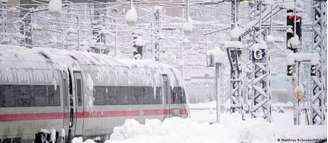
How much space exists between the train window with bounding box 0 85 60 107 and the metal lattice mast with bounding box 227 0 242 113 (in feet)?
19.3

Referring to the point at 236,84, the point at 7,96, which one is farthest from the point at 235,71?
the point at 7,96

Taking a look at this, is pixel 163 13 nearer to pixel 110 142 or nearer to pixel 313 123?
pixel 313 123

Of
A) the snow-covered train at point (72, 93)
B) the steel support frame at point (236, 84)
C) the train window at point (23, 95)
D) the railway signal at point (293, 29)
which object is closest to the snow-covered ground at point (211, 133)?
the snow-covered train at point (72, 93)

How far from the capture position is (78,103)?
41.0 ft

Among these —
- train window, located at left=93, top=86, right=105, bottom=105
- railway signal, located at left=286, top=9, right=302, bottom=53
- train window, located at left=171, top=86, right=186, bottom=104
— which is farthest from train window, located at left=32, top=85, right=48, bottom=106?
railway signal, located at left=286, top=9, right=302, bottom=53

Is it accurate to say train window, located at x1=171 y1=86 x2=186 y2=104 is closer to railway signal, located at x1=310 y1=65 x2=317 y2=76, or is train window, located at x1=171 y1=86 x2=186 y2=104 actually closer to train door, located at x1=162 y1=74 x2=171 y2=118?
train door, located at x1=162 y1=74 x2=171 y2=118

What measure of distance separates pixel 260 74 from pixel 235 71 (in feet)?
2.32

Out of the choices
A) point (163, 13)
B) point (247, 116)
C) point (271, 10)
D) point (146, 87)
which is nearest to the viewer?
point (146, 87)

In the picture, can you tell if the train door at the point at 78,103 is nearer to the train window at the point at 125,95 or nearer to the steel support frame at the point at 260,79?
the train window at the point at 125,95

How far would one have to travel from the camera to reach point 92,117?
12.9 metres

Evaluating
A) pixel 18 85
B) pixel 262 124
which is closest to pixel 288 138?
pixel 262 124

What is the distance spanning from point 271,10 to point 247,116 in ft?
10.6

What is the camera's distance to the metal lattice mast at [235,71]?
16.2m

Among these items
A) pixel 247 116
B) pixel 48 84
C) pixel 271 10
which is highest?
pixel 271 10
